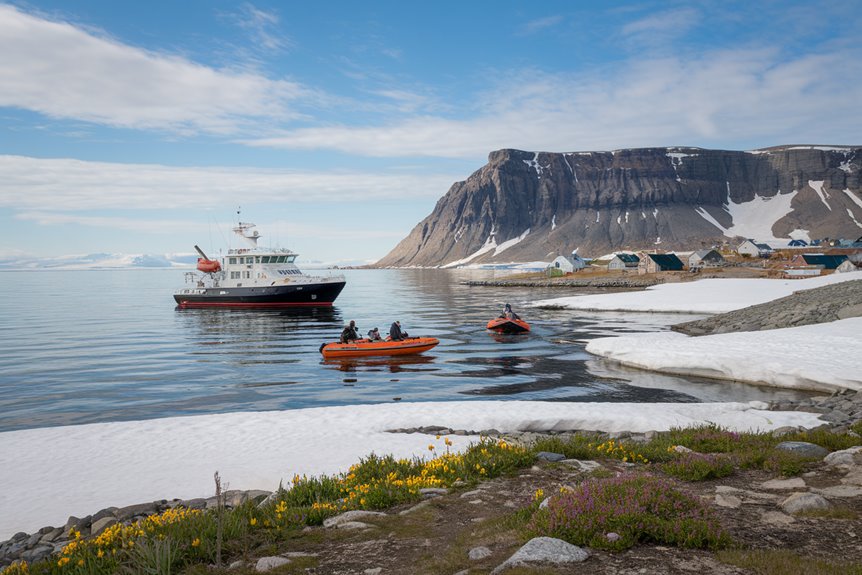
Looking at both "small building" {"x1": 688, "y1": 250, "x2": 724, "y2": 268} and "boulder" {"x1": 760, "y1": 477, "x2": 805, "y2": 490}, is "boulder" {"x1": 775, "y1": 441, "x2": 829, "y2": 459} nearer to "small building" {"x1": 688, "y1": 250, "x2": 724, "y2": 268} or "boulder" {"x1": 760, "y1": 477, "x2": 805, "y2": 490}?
"boulder" {"x1": 760, "y1": 477, "x2": 805, "y2": 490}

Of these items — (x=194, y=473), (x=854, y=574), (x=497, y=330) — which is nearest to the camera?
(x=854, y=574)

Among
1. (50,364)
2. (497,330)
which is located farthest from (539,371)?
(50,364)

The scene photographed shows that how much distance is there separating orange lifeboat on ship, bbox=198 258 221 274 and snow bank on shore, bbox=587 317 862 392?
5896cm

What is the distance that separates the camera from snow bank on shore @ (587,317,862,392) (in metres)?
20.4

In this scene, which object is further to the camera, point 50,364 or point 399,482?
point 50,364

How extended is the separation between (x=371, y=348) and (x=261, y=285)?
41341mm

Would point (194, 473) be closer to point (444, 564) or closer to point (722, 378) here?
point (444, 564)

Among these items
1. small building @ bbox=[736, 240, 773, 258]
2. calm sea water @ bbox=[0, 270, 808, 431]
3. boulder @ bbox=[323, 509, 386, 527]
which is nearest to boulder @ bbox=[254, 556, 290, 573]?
boulder @ bbox=[323, 509, 386, 527]

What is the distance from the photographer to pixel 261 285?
223 ft

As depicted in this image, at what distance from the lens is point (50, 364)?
30.9 m

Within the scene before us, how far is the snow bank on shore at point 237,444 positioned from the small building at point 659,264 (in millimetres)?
111023

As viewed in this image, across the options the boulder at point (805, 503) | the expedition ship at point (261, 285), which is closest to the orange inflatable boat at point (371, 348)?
the boulder at point (805, 503)

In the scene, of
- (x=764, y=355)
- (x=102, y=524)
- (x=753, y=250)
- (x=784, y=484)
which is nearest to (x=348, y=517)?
(x=102, y=524)

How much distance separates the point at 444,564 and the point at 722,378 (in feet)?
69.0
